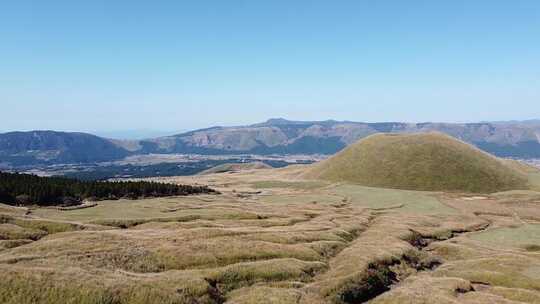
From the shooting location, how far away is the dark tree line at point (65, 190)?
316 ft

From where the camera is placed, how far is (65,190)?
10869 centimetres

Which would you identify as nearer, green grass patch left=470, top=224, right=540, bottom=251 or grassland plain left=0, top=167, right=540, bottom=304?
grassland plain left=0, top=167, right=540, bottom=304

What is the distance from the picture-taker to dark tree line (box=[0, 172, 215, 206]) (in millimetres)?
96438

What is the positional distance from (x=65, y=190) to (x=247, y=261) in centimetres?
7693

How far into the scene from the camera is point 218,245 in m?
54.9

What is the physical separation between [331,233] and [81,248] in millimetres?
41904

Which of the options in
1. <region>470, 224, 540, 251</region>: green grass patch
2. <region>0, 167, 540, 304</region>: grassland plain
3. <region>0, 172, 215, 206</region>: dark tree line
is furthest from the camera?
<region>0, 172, 215, 206</region>: dark tree line

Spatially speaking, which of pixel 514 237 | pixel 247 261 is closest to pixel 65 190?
pixel 247 261

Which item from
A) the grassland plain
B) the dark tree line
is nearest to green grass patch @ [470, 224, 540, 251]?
the grassland plain

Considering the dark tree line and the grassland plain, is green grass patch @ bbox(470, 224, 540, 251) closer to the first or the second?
the grassland plain

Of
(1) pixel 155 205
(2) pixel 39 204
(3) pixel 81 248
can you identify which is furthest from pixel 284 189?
(3) pixel 81 248

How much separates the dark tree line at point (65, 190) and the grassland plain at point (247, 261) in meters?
19.4

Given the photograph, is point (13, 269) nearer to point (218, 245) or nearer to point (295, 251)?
point (218, 245)

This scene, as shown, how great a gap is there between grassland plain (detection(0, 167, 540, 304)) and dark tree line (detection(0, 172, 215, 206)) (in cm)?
1942
